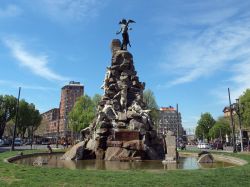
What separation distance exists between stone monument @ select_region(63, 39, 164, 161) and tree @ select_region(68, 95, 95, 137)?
39574 millimetres

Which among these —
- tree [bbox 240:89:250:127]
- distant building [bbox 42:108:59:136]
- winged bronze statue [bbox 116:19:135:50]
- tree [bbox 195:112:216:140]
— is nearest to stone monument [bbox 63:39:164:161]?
winged bronze statue [bbox 116:19:135:50]

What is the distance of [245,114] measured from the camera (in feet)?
173

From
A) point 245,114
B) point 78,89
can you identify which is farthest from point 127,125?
point 78,89

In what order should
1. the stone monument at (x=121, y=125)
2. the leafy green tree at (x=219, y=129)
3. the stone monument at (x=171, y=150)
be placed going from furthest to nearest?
the leafy green tree at (x=219, y=129) → the stone monument at (x=121, y=125) → the stone monument at (x=171, y=150)

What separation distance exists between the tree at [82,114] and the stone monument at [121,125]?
39574 mm

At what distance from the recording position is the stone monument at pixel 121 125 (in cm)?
2066

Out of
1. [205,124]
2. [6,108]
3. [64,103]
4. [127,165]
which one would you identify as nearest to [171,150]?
[127,165]

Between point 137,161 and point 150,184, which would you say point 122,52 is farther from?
point 150,184

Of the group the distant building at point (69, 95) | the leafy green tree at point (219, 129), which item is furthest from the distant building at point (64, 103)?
the leafy green tree at point (219, 129)

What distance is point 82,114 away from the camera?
2724 inches

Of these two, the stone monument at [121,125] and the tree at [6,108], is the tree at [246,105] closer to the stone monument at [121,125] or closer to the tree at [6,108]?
the stone monument at [121,125]

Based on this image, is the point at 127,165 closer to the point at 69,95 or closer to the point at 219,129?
the point at 219,129

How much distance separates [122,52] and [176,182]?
1976cm

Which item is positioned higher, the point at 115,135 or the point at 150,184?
the point at 115,135
